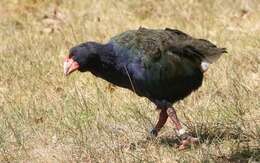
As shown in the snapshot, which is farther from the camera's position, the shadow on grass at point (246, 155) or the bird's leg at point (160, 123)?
the bird's leg at point (160, 123)

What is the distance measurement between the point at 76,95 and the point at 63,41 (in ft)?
8.00

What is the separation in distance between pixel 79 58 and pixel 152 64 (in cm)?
55

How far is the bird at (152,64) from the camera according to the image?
17.3ft

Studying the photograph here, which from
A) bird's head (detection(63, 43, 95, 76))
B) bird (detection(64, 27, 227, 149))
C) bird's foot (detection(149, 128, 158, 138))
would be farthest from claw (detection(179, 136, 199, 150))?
bird's head (detection(63, 43, 95, 76))

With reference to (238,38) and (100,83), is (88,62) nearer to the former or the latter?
(100,83)

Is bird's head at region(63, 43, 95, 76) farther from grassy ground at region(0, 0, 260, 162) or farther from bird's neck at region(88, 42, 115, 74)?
grassy ground at region(0, 0, 260, 162)

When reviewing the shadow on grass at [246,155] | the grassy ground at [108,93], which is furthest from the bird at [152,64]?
the shadow on grass at [246,155]

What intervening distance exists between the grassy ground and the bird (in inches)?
9.6

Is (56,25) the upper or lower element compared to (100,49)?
lower

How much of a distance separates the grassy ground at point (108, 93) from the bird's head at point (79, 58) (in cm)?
55

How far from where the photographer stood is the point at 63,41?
30.7ft

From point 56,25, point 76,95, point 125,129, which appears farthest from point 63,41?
point 125,129

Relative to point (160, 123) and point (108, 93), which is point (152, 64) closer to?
point (160, 123)

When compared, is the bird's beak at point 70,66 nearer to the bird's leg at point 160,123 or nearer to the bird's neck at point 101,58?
the bird's neck at point 101,58
